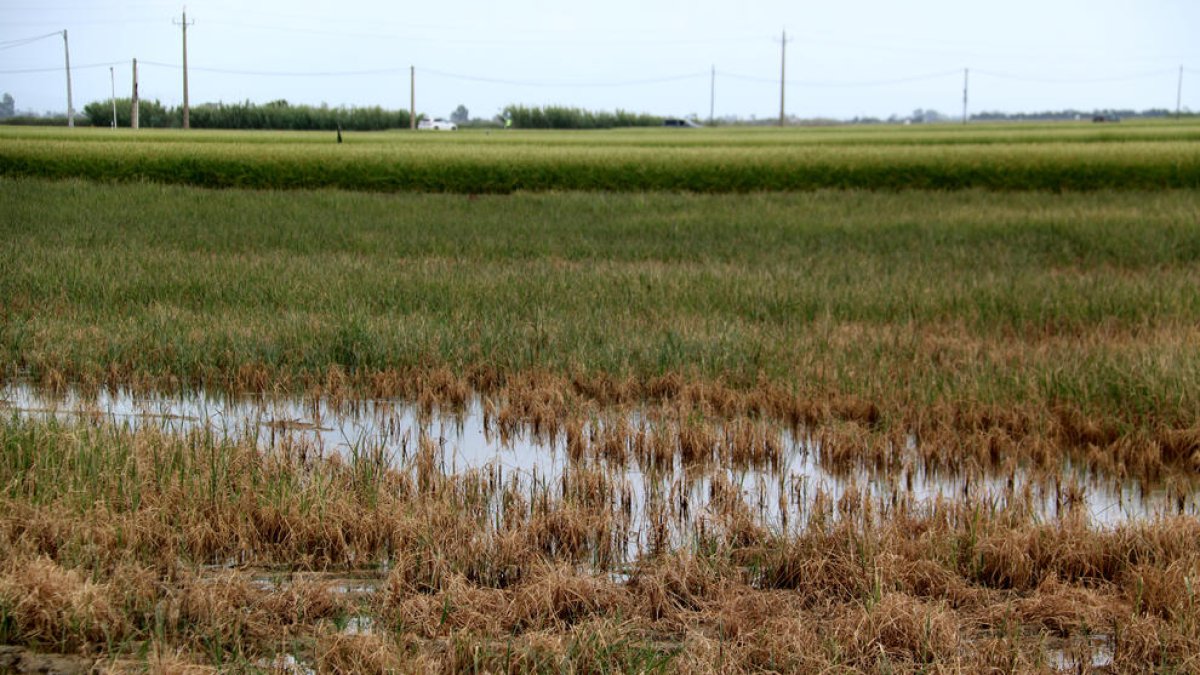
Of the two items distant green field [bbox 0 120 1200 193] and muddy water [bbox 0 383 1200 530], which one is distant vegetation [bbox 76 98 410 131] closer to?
distant green field [bbox 0 120 1200 193]

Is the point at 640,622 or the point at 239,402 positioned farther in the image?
the point at 239,402

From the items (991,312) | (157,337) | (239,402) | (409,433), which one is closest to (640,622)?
(409,433)

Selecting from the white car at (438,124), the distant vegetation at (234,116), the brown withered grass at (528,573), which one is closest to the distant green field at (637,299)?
the brown withered grass at (528,573)

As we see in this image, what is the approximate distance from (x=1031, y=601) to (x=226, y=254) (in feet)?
34.5

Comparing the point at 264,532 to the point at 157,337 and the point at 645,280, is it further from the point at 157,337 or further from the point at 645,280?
the point at 645,280

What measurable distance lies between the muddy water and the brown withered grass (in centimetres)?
12

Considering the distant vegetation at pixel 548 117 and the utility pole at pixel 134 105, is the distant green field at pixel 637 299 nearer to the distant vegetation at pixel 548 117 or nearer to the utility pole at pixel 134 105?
the utility pole at pixel 134 105

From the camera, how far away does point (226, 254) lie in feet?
41.0

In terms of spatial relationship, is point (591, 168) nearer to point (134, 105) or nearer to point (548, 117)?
point (134, 105)

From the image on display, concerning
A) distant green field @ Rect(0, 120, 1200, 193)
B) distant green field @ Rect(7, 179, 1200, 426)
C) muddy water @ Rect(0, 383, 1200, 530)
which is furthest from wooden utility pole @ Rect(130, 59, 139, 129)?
muddy water @ Rect(0, 383, 1200, 530)

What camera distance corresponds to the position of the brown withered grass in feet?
11.3

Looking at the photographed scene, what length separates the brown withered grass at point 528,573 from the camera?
343 cm

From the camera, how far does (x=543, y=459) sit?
5867 mm

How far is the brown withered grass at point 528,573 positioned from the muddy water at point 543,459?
12cm
